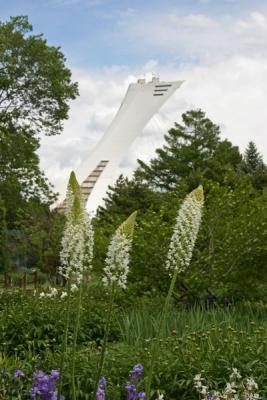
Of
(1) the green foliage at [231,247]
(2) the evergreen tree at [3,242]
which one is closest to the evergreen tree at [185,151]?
(2) the evergreen tree at [3,242]

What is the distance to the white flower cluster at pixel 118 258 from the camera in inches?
134

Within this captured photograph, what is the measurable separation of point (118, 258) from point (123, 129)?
57.9 metres

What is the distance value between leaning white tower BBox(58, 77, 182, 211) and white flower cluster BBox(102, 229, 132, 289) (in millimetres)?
50344

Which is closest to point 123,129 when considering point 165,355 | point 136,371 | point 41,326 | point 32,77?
point 32,77

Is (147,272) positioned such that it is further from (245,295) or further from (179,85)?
(179,85)

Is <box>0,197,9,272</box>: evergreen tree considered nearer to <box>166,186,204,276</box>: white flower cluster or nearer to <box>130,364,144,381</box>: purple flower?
<box>130,364,144,381</box>: purple flower

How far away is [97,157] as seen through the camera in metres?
58.8

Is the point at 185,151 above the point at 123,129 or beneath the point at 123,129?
beneath

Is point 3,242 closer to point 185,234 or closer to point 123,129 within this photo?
point 185,234

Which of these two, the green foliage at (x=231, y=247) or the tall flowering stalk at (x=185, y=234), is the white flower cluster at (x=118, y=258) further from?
the green foliage at (x=231, y=247)

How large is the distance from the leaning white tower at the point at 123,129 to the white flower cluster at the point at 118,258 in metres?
50.3

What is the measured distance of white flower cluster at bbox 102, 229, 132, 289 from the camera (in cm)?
340

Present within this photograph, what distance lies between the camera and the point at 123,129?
60938mm

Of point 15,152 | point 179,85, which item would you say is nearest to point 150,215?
point 15,152
